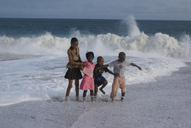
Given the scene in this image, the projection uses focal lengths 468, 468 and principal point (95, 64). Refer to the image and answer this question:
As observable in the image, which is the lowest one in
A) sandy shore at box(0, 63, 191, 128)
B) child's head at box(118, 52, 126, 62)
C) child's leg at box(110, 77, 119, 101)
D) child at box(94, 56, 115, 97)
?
sandy shore at box(0, 63, 191, 128)

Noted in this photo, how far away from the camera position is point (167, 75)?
46.4 feet

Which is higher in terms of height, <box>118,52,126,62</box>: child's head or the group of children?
<box>118,52,126,62</box>: child's head

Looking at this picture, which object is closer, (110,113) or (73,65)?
(110,113)

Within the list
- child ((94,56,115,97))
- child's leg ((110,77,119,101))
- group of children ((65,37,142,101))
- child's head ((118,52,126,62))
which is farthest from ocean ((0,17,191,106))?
child's head ((118,52,126,62))

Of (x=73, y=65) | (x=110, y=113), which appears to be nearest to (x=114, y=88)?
(x=73, y=65)

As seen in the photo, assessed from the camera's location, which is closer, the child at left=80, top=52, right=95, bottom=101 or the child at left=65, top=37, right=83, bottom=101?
the child at left=65, top=37, right=83, bottom=101

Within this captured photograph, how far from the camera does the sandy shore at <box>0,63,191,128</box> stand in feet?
25.4

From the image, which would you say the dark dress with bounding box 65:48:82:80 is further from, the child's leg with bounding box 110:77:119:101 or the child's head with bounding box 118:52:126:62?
the child's head with bounding box 118:52:126:62

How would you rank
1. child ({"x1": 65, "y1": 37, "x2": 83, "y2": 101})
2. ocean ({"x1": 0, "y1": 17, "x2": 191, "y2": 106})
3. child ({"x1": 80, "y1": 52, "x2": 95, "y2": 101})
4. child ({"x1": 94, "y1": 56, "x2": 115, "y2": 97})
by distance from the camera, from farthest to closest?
ocean ({"x1": 0, "y1": 17, "x2": 191, "y2": 106}), child ({"x1": 94, "y1": 56, "x2": 115, "y2": 97}), child ({"x1": 80, "y1": 52, "x2": 95, "y2": 101}), child ({"x1": 65, "y1": 37, "x2": 83, "y2": 101})

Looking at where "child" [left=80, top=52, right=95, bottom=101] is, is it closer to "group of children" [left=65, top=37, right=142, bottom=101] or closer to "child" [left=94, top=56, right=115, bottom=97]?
"group of children" [left=65, top=37, right=142, bottom=101]

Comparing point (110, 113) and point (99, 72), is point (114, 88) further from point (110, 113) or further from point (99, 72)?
point (110, 113)

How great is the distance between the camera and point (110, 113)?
863cm

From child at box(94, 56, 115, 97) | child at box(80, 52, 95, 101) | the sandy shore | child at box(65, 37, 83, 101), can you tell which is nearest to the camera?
the sandy shore

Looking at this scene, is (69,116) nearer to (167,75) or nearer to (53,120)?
(53,120)
